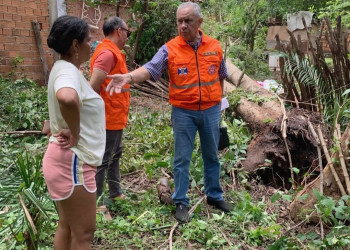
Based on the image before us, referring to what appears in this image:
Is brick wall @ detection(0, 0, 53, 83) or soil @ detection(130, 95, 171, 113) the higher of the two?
brick wall @ detection(0, 0, 53, 83)

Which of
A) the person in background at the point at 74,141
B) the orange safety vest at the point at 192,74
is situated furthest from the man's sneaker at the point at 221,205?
the person in background at the point at 74,141

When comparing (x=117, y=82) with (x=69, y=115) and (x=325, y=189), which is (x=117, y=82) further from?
(x=325, y=189)

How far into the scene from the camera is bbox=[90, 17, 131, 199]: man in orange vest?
123 inches

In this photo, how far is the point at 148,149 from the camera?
4934 mm

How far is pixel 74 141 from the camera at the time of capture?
200 centimetres

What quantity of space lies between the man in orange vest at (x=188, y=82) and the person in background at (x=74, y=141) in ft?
3.04

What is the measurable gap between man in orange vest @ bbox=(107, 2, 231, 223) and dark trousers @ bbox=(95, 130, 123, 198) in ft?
1.86

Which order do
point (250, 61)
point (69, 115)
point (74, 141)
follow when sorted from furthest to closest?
point (250, 61)
point (74, 141)
point (69, 115)

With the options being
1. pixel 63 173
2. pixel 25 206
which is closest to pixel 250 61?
pixel 25 206

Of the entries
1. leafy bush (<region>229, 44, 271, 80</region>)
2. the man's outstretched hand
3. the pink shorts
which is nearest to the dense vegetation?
the pink shorts

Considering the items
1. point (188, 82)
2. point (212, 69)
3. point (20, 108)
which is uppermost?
point (212, 69)

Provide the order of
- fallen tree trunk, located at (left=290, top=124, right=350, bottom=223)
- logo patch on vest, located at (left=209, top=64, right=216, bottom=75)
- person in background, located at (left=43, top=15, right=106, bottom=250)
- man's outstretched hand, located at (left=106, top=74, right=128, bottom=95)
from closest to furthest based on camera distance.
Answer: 1. person in background, located at (left=43, top=15, right=106, bottom=250)
2. man's outstretched hand, located at (left=106, top=74, right=128, bottom=95)
3. fallen tree trunk, located at (left=290, top=124, right=350, bottom=223)
4. logo patch on vest, located at (left=209, top=64, right=216, bottom=75)

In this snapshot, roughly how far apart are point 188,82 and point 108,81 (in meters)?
0.74

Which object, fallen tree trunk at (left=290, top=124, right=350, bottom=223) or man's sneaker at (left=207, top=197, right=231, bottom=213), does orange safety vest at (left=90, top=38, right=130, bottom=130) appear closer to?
man's sneaker at (left=207, top=197, right=231, bottom=213)
